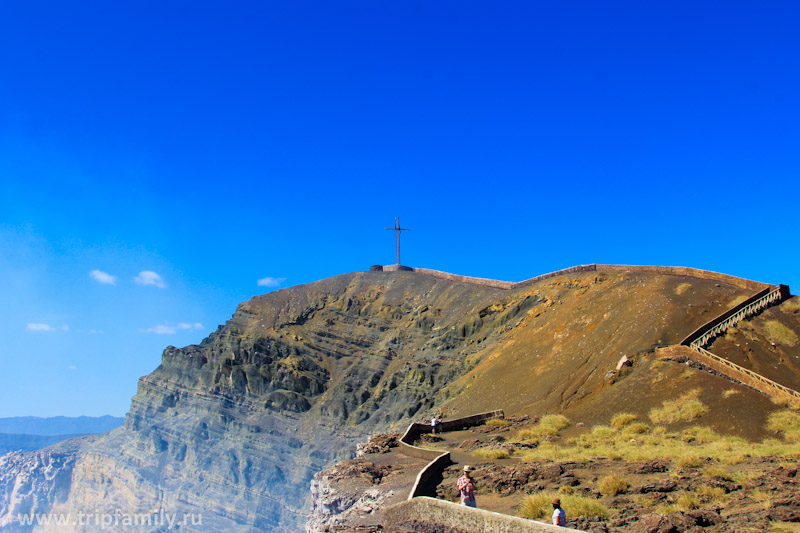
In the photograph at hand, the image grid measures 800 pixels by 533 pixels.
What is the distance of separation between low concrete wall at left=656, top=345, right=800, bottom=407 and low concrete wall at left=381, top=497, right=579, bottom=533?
672 inches

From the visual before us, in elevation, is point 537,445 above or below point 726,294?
below

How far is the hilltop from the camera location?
39031 millimetres

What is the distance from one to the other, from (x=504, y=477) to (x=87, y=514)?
240ft

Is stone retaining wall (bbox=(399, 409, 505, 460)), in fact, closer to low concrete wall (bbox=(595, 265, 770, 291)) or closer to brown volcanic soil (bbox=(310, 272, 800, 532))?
brown volcanic soil (bbox=(310, 272, 800, 532))

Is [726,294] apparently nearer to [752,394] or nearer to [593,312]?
[593,312]

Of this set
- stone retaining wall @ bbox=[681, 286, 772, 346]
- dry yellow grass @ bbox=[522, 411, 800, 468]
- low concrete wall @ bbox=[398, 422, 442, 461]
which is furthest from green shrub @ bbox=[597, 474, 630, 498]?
stone retaining wall @ bbox=[681, 286, 772, 346]

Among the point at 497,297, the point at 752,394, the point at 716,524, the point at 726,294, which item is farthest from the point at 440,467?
the point at 497,297

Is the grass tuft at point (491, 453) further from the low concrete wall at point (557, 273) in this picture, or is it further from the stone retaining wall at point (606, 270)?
the low concrete wall at point (557, 273)

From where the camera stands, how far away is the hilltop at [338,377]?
3903 centimetres

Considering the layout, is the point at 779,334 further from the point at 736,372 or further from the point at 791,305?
the point at 736,372

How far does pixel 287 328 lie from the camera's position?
73938 millimetres

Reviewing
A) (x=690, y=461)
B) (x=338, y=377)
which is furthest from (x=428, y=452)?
(x=338, y=377)

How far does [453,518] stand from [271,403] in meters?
54.1

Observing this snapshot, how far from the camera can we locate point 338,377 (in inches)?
2645
